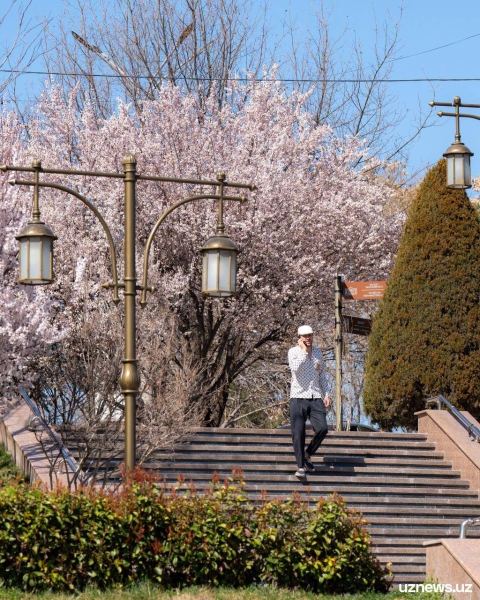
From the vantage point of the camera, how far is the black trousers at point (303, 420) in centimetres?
1360

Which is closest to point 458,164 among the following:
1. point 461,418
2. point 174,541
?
point 461,418

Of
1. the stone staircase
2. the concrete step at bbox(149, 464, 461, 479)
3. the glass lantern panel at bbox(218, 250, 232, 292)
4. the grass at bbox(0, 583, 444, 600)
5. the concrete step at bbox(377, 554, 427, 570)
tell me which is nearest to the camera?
the grass at bbox(0, 583, 444, 600)

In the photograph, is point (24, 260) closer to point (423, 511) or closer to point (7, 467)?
point (7, 467)

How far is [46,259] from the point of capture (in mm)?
10141

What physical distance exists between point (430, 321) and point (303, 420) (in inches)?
165

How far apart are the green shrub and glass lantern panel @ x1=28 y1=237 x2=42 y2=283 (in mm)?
2085

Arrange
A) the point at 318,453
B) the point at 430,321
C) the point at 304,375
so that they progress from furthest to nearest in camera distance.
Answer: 1. the point at 430,321
2. the point at 318,453
3. the point at 304,375

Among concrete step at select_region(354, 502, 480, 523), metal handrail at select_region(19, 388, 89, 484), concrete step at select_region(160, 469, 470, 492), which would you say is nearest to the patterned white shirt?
concrete step at select_region(160, 469, 470, 492)

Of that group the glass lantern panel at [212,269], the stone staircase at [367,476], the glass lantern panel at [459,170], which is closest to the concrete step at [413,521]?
the stone staircase at [367,476]

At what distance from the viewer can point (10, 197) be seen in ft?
55.6

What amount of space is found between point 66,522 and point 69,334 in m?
7.50

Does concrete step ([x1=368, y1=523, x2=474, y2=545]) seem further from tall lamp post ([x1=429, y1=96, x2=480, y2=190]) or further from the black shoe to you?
tall lamp post ([x1=429, y1=96, x2=480, y2=190])

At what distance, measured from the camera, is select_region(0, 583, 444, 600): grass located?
27.5 feet

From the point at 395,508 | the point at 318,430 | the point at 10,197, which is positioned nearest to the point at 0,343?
the point at 10,197
